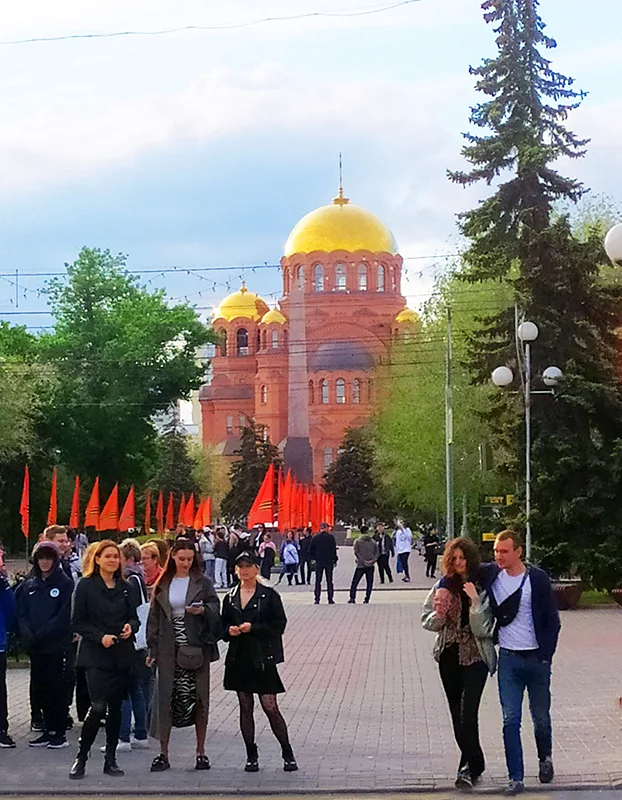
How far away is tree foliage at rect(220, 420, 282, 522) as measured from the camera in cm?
10150

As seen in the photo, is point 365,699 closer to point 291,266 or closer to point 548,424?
point 548,424

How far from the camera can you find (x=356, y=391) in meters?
109

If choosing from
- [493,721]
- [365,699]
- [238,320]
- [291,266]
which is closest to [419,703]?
[365,699]

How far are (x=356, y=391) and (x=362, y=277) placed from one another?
8.94 metres

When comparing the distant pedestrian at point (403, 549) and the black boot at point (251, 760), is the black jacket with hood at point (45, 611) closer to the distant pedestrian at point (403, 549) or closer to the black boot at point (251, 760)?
the black boot at point (251, 760)

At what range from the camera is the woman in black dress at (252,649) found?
9.58m

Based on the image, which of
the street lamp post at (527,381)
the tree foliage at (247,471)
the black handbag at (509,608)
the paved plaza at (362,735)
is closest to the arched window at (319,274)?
the tree foliage at (247,471)

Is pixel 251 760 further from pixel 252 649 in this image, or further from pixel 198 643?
pixel 198 643

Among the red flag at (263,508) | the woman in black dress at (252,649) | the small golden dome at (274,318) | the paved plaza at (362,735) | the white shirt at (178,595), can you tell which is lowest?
the paved plaza at (362,735)

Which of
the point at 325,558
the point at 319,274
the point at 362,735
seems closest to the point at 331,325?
the point at 319,274

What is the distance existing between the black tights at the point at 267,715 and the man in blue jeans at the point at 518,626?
163 centimetres

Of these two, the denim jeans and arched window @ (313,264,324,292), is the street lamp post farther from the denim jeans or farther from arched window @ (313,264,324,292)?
arched window @ (313,264,324,292)

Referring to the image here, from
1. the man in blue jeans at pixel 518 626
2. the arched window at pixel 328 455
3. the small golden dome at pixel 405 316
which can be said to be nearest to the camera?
the man in blue jeans at pixel 518 626

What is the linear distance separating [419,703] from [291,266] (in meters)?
95.5
